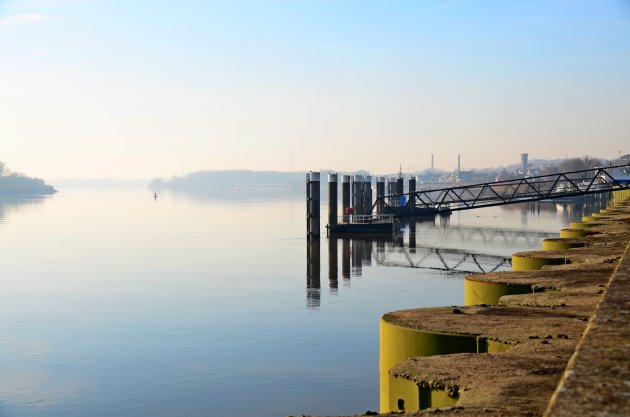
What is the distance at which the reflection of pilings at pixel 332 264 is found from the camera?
3797cm

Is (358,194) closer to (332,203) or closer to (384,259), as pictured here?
(332,203)

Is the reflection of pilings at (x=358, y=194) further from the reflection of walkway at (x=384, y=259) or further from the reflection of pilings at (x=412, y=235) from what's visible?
the reflection of walkway at (x=384, y=259)

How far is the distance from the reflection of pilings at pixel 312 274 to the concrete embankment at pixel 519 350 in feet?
47.4

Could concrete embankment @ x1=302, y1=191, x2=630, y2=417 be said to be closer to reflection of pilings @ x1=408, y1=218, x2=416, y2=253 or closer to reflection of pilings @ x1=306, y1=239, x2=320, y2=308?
reflection of pilings @ x1=306, y1=239, x2=320, y2=308

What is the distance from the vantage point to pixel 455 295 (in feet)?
111

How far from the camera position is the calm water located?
18812mm

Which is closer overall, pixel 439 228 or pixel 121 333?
pixel 121 333

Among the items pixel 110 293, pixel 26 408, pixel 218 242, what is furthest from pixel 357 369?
pixel 218 242

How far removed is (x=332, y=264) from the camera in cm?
4638

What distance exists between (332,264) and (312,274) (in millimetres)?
4740

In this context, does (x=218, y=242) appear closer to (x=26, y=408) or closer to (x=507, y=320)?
(x=26, y=408)

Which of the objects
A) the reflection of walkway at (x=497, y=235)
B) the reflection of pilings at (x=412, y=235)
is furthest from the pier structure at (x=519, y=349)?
→ the reflection of walkway at (x=497, y=235)

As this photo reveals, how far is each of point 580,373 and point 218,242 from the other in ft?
189

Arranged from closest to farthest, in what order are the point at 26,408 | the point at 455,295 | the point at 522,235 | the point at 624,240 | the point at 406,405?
the point at 406,405, the point at 26,408, the point at 624,240, the point at 455,295, the point at 522,235
